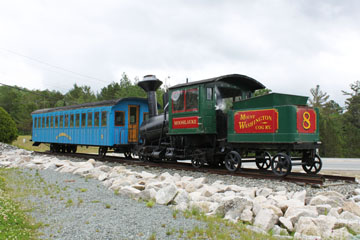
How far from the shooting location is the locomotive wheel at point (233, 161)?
1013 centimetres

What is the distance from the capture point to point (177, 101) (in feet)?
39.0

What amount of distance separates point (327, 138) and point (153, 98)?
90.9 feet

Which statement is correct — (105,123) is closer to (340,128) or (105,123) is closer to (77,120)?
(77,120)

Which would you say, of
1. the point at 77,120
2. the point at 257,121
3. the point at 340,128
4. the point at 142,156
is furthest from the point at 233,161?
the point at 340,128

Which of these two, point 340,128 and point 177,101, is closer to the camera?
point 177,101

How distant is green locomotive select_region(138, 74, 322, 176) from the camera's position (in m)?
9.15

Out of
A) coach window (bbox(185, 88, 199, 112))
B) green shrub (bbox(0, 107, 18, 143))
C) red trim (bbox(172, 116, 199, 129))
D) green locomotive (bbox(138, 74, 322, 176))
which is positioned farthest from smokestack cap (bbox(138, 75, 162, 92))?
green shrub (bbox(0, 107, 18, 143))

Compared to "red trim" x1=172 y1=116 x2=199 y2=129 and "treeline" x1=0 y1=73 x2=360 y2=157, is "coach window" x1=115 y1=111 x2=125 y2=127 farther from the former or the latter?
"treeline" x1=0 y1=73 x2=360 y2=157

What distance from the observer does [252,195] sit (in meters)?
7.07

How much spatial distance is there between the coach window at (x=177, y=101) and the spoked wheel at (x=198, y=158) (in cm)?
159

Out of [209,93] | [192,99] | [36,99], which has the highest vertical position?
[36,99]

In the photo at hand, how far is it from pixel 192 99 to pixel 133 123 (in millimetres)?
6037

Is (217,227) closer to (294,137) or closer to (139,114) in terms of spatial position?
(294,137)

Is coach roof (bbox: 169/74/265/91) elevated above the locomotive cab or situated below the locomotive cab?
above
